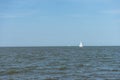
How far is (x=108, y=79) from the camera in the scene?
33062 millimetres

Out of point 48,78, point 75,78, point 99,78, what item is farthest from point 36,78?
point 99,78

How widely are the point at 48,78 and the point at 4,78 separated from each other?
432 cm

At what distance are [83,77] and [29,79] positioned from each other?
547 centimetres

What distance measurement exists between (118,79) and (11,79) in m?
10.2

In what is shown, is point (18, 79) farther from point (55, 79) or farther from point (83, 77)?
point (83, 77)

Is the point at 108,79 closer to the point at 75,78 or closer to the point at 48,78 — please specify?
the point at 75,78

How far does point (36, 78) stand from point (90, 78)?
17.5 feet

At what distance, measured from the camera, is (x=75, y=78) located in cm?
3403

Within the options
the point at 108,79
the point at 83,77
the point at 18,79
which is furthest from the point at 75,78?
the point at 18,79

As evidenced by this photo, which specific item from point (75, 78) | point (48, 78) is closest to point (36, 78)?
point (48, 78)

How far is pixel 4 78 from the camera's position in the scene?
3397 cm

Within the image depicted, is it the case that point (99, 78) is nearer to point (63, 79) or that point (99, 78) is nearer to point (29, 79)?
point (63, 79)

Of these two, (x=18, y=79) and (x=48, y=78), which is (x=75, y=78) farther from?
(x=18, y=79)

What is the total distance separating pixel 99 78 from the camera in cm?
3394
